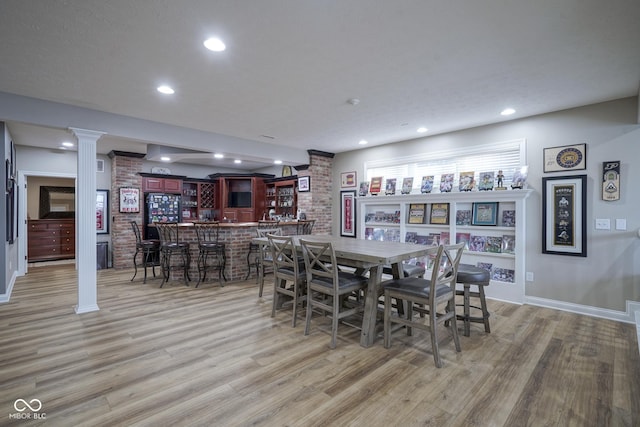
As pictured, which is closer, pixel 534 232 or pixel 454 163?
pixel 534 232

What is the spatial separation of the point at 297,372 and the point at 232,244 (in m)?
3.51

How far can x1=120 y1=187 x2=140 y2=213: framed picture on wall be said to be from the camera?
6.66 m

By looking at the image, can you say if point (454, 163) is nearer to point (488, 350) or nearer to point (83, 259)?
point (488, 350)

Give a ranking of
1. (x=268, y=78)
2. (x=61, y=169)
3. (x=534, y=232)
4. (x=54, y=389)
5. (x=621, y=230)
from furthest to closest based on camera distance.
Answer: (x=61, y=169)
(x=534, y=232)
(x=621, y=230)
(x=268, y=78)
(x=54, y=389)

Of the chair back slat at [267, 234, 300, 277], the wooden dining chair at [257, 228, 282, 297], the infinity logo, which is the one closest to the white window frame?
the wooden dining chair at [257, 228, 282, 297]

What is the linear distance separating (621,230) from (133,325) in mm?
5572

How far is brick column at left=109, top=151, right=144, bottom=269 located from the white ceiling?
2979mm

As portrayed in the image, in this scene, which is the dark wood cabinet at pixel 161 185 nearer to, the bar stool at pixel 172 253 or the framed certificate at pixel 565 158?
the bar stool at pixel 172 253

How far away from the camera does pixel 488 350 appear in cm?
273

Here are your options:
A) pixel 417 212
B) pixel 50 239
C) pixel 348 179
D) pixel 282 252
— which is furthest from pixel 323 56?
pixel 50 239

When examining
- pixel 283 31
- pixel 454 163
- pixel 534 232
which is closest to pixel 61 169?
pixel 283 31

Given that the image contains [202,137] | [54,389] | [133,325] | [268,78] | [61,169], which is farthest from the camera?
[61,169]

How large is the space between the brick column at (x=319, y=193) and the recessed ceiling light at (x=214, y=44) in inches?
160

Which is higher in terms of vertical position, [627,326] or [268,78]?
[268,78]
